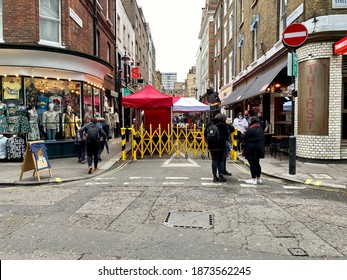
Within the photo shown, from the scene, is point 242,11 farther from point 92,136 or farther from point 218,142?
point 92,136

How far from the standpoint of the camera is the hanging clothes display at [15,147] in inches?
448

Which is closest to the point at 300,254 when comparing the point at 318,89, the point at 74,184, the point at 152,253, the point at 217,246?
the point at 217,246

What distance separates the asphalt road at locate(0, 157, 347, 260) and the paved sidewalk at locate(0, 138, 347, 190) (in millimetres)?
522

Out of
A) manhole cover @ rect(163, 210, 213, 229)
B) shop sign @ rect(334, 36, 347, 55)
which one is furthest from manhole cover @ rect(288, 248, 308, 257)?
shop sign @ rect(334, 36, 347, 55)

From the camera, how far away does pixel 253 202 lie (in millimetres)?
6109

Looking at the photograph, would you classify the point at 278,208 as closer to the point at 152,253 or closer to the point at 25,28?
the point at 152,253

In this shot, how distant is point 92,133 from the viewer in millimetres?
9148

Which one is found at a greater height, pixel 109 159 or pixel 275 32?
pixel 275 32

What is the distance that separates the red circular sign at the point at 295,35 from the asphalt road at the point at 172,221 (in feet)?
13.3

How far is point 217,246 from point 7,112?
10770 millimetres

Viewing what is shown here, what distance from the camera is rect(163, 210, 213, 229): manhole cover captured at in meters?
4.74

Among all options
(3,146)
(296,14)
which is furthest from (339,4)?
(3,146)

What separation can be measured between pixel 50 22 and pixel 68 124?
442 centimetres

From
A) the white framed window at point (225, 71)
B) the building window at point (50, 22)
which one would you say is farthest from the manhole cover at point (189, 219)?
the white framed window at point (225, 71)
